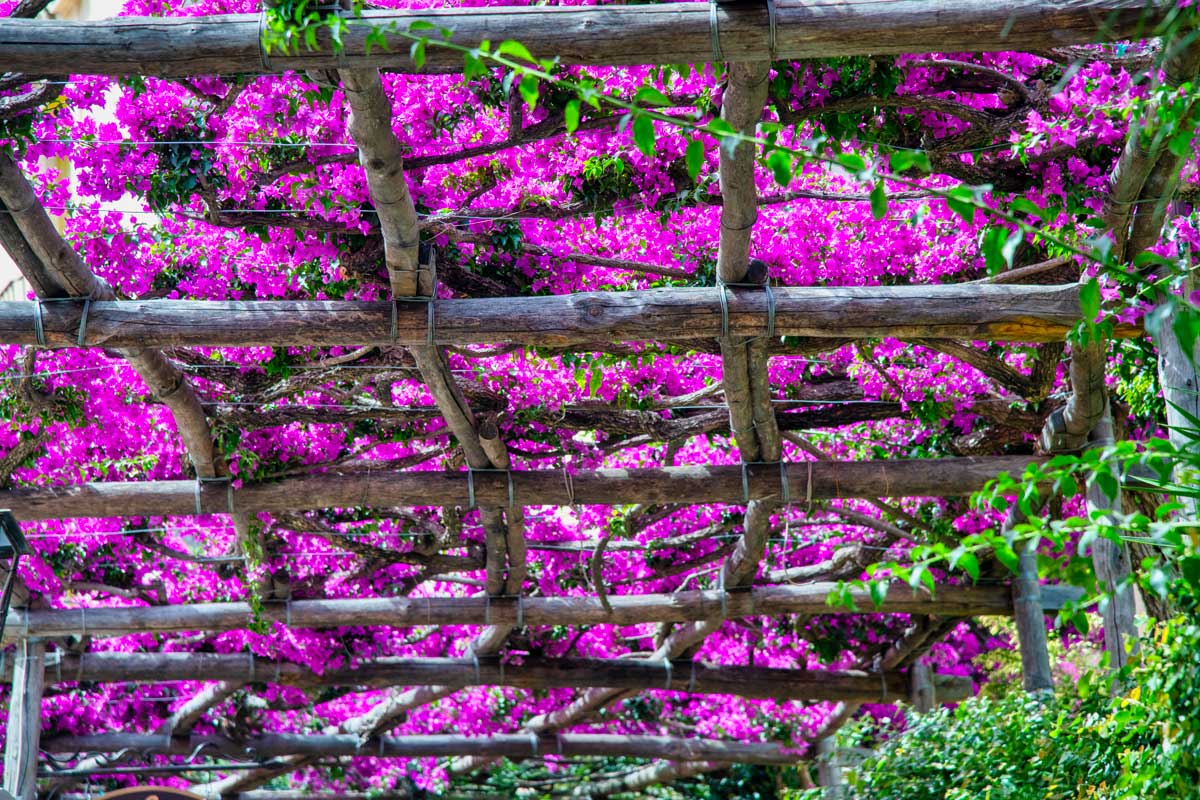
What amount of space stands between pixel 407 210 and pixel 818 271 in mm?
1764

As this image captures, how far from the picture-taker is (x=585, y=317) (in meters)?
4.60

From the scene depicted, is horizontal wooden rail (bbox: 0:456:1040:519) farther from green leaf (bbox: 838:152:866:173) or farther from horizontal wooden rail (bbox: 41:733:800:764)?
horizontal wooden rail (bbox: 41:733:800:764)

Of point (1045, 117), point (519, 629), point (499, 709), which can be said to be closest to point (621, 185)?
point (1045, 117)

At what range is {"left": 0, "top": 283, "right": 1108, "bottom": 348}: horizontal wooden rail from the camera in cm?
454

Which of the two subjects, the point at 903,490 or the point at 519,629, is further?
the point at 519,629

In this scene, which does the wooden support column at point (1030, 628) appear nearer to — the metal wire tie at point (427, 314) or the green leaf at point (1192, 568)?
the metal wire tie at point (427, 314)

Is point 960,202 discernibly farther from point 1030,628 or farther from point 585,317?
point 1030,628

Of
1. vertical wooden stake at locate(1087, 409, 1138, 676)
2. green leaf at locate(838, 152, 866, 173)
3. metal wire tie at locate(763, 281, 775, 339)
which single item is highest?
metal wire tie at locate(763, 281, 775, 339)

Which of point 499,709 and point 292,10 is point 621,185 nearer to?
point 292,10

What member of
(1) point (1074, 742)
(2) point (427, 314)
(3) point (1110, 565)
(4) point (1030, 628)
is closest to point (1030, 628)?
(4) point (1030, 628)

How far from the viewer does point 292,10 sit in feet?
10.8

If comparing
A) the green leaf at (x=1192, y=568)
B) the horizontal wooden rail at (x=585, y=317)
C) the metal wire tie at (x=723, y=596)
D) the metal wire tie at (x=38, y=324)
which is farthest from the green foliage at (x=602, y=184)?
the metal wire tie at (x=723, y=596)

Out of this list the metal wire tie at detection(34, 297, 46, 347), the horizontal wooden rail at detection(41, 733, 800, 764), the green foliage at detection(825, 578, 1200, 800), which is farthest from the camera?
the horizontal wooden rail at detection(41, 733, 800, 764)

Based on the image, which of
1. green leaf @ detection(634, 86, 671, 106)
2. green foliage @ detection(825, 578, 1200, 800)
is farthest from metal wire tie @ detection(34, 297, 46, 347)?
green foliage @ detection(825, 578, 1200, 800)
